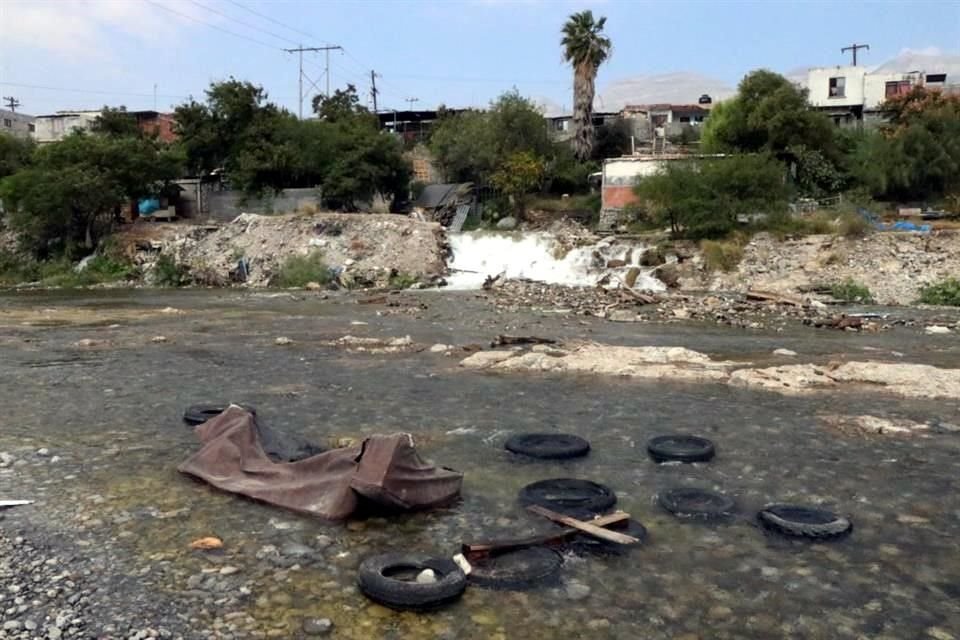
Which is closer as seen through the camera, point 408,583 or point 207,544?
point 408,583

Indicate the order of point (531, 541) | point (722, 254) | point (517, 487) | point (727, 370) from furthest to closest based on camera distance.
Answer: point (722, 254)
point (727, 370)
point (517, 487)
point (531, 541)

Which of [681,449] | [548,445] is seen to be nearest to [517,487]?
[548,445]

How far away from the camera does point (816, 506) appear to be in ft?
21.2

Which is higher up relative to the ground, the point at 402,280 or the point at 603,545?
the point at 402,280

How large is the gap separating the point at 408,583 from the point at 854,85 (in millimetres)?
56953

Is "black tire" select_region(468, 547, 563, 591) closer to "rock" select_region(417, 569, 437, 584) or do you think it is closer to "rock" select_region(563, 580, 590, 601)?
"rock" select_region(563, 580, 590, 601)

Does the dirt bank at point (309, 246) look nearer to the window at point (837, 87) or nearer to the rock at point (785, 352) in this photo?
the rock at point (785, 352)

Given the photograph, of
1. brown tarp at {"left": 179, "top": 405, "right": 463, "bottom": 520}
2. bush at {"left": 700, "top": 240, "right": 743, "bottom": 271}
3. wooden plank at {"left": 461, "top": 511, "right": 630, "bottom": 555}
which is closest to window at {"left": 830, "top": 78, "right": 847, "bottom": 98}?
bush at {"left": 700, "top": 240, "right": 743, "bottom": 271}

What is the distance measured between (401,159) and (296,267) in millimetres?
12361

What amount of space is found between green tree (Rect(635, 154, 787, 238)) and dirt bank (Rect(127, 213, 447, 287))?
10.1 meters

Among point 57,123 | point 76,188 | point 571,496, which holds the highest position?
point 57,123

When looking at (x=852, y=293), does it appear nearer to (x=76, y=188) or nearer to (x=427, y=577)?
(x=427, y=577)

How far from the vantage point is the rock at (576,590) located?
4863 millimetres

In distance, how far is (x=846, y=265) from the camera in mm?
28281
